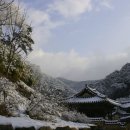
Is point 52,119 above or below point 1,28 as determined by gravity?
below

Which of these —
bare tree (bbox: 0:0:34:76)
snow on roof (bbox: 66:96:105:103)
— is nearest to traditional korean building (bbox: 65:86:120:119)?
snow on roof (bbox: 66:96:105:103)

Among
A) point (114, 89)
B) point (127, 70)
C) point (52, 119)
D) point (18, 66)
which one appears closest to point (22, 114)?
point (52, 119)

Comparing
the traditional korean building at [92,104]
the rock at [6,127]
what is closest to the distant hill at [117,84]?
the traditional korean building at [92,104]

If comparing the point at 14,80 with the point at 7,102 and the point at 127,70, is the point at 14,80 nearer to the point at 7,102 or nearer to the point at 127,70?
the point at 7,102

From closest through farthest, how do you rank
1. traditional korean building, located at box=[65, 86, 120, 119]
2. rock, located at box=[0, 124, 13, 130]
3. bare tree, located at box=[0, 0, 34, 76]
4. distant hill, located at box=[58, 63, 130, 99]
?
rock, located at box=[0, 124, 13, 130]
bare tree, located at box=[0, 0, 34, 76]
traditional korean building, located at box=[65, 86, 120, 119]
distant hill, located at box=[58, 63, 130, 99]

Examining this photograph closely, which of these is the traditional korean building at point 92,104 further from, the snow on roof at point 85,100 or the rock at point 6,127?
the rock at point 6,127

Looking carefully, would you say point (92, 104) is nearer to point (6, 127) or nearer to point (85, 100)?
point (85, 100)

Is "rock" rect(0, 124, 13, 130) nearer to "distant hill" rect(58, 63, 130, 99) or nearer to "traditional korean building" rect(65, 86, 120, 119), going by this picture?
"traditional korean building" rect(65, 86, 120, 119)

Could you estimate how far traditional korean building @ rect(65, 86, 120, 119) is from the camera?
1902 inches

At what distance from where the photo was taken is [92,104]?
48375 mm

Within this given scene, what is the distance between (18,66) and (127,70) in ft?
307

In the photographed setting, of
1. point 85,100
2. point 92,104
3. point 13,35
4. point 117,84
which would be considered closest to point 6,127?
point 13,35

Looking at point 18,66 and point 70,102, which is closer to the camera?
point 18,66

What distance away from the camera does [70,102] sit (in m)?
49.9
